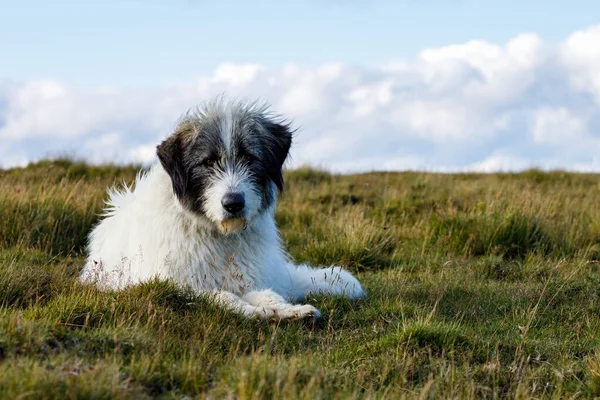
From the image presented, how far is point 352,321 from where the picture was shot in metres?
6.53

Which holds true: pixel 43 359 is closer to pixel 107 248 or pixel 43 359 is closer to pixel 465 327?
pixel 107 248

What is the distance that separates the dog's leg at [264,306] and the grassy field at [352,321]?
0.11 m

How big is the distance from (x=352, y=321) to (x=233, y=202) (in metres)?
1.58

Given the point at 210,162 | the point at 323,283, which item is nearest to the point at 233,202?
the point at 210,162

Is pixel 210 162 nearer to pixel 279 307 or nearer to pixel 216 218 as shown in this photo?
pixel 216 218

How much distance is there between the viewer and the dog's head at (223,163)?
6.16 m

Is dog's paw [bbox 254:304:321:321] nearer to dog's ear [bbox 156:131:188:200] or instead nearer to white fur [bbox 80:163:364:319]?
white fur [bbox 80:163:364:319]

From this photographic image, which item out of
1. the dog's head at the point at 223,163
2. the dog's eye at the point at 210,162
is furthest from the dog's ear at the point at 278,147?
the dog's eye at the point at 210,162

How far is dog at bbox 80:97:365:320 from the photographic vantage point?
20.4 feet

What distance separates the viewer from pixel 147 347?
501cm

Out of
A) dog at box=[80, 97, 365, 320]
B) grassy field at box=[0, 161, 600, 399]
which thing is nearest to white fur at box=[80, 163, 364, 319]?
dog at box=[80, 97, 365, 320]

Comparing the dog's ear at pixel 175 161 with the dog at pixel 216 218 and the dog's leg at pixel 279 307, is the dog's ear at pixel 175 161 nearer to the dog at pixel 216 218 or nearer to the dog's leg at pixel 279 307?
the dog at pixel 216 218

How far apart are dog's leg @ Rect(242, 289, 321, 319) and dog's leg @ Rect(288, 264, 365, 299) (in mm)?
856

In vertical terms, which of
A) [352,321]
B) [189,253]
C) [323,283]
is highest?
[189,253]
